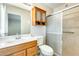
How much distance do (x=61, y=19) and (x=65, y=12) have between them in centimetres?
22

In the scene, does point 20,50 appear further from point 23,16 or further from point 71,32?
point 71,32

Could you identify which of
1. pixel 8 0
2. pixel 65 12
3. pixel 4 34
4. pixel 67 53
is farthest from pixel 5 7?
pixel 67 53

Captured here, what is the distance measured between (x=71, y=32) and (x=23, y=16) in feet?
3.66

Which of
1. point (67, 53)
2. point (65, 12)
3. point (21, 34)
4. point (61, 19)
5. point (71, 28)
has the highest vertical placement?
point (65, 12)

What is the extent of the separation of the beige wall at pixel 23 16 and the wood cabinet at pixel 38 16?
0.40ft

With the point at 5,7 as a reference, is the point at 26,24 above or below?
below

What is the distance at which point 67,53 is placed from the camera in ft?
6.54

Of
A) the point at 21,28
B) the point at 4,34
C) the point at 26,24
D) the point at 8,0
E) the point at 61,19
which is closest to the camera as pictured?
the point at 8,0

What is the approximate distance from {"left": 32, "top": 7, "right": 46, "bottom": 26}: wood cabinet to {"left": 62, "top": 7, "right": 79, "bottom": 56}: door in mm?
546

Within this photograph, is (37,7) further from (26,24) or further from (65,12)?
(65,12)

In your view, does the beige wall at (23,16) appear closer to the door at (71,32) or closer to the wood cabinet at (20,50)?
the wood cabinet at (20,50)

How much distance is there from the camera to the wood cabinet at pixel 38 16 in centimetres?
201

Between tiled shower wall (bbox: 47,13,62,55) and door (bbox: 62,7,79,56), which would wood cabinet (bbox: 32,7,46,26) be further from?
door (bbox: 62,7,79,56)

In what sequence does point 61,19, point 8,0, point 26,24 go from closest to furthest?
point 8,0
point 26,24
point 61,19
